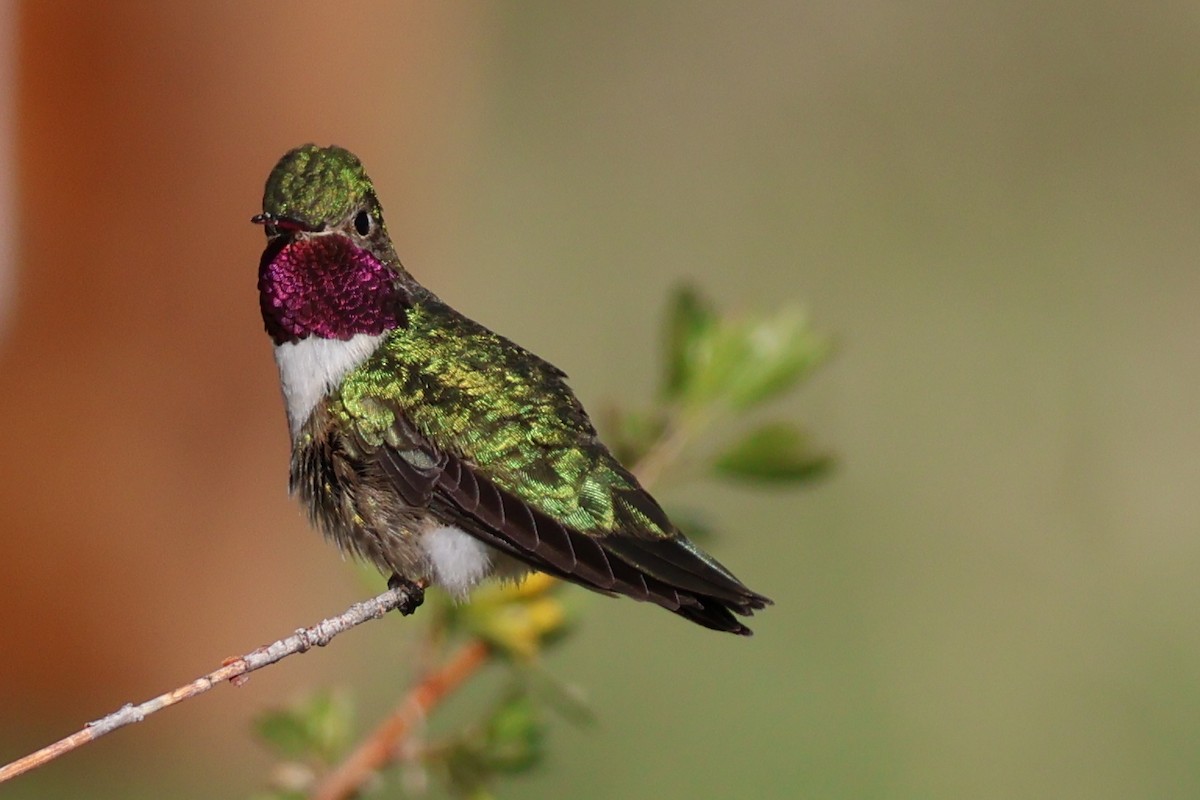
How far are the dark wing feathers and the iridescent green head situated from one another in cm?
20

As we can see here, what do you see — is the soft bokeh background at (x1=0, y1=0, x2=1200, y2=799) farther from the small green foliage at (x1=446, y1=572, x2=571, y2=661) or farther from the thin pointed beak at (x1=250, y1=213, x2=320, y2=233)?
the thin pointed beak at (x1=250, y1=213, x2=320, y2=233)

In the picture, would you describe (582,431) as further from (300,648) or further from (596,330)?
(596,330)

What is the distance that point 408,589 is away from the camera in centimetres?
102

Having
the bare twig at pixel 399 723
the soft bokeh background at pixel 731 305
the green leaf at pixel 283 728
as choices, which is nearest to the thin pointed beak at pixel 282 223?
the bare twig at pixel 399 723

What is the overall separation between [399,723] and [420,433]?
271 millimetres

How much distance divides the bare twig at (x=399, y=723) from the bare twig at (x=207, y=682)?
0.95 ft

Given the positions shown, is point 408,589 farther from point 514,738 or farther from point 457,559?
point 514,738

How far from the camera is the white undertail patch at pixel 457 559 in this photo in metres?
1.03

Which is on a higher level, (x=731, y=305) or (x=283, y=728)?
(x=731, y=305)

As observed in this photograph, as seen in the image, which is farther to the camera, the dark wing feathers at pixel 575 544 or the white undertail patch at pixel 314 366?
the white undertail patch at pixel 314 366

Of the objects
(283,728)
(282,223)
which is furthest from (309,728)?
(282,223)

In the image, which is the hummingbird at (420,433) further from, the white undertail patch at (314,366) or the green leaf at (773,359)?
the green leaf at (773,359)

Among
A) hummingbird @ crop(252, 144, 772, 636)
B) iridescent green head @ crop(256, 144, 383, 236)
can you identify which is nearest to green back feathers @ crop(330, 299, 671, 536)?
hummingbird @ crop(252, 144, 772, 636)

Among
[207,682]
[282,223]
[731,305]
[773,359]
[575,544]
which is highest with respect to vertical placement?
[731,305]
